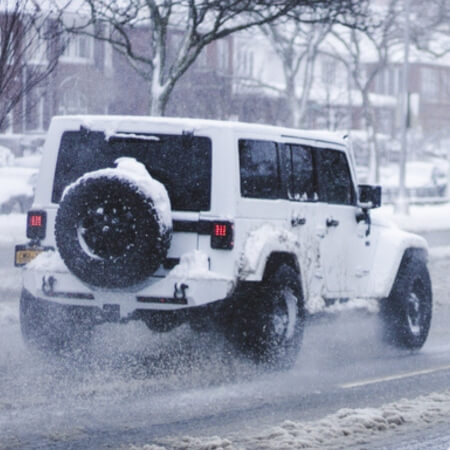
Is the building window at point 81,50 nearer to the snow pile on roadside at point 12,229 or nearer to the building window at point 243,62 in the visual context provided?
the building window at point 243,62

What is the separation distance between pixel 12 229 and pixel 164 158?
1787 cm

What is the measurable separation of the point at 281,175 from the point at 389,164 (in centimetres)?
5176

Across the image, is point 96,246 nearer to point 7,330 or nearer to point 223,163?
point 223,163

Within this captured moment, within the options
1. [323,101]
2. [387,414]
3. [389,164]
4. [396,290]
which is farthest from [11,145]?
[387,414]

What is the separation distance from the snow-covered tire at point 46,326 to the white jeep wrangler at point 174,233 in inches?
0.4

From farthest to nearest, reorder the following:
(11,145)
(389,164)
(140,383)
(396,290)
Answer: (389,164) < (11,145) < (396,290) < (140,383)

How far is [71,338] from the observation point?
989 cm

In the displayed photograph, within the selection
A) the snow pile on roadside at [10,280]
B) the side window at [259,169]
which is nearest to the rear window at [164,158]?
the side window at [259,169]

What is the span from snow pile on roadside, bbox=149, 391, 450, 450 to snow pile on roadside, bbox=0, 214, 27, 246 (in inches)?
658

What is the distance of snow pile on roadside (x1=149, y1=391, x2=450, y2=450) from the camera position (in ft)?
22.5

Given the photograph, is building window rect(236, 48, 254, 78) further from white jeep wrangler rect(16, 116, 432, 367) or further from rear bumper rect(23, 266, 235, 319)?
rear bumper rect(23, 266, 235, 319)

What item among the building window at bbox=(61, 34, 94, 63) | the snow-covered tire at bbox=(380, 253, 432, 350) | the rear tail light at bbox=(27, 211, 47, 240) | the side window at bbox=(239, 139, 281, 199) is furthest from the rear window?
the building window at bbox=(61, 34, 94, 63)

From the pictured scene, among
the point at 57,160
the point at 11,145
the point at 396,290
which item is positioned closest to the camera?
the point at 57,160

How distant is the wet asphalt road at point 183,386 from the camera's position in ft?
24.2
